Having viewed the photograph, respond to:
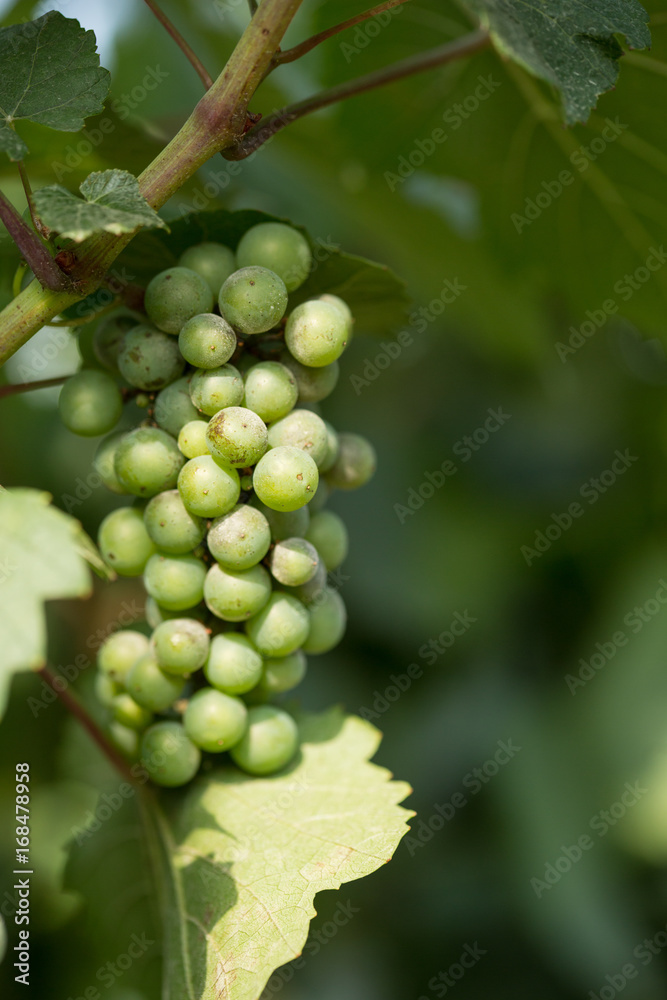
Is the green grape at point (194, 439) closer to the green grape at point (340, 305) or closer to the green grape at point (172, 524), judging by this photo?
the green grape at point (172, 524)

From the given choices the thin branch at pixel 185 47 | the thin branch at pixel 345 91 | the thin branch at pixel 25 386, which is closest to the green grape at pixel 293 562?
the thin branch at pixel 25 386

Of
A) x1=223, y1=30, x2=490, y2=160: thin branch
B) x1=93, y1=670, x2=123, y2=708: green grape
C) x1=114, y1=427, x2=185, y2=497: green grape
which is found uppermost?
x1=223, y1=30, x2=490, y2=160: thin branch

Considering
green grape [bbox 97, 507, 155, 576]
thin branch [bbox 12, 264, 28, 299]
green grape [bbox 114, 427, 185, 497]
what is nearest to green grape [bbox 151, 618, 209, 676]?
green grape [bbox 97, 507, 155, 576]

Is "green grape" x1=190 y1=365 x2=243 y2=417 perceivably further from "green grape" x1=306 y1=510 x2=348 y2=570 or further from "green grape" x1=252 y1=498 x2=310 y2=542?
"green grape" x1=306 y1=510 x2=348 y2=570

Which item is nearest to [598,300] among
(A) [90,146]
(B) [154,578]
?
(A) [90,146]

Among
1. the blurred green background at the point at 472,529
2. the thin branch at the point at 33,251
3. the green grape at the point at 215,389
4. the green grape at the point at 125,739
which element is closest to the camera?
the thin branch at the point at 33,251

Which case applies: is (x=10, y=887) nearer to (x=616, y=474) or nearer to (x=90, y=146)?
(x=90, y=146)

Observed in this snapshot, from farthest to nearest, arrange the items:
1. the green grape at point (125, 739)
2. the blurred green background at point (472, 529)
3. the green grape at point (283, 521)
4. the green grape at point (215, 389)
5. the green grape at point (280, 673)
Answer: the blurred green background at point (472, 529) → the green grape at point (125, 739) → the green grape at point (280, 673) → the green grape at point (283, 521) → the green grape at point (215, 389)
